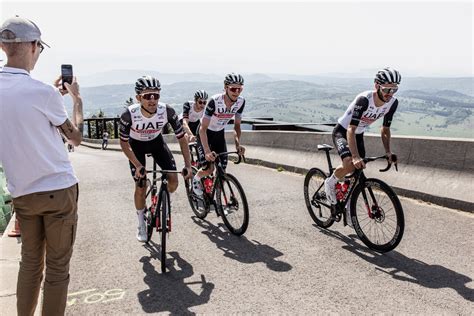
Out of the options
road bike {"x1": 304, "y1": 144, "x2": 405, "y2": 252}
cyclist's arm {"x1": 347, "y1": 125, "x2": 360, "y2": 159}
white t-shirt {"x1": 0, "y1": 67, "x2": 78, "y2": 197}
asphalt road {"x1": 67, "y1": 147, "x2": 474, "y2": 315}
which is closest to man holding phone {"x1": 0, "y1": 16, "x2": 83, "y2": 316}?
white t-shirt {"x1": 0, "y1": 67, "x2": 78, "y2": 197}

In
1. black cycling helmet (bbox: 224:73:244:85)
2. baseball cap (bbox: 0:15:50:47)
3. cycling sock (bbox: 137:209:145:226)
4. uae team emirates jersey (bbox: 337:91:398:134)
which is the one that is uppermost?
baseball cap (bbox: 0:15:50:47)

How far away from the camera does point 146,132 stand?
6027mm

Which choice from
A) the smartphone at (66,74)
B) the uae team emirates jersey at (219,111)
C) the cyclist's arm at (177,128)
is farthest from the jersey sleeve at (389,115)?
the smartphone at (66,74)

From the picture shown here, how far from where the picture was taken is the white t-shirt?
281 centimetres

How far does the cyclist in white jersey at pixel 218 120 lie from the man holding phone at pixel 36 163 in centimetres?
365

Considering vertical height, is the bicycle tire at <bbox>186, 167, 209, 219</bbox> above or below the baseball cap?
below

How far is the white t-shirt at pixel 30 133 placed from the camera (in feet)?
9.23

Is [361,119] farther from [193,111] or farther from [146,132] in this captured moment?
[193,111]

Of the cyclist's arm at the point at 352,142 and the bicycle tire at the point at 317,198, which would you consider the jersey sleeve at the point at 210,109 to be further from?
the cyclist's arm at the point at 352,142

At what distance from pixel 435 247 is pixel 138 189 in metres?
4.31

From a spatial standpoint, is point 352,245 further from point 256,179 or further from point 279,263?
point 256,179

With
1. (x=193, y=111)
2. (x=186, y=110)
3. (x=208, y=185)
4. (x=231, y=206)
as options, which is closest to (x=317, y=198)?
(x=231, y=206)

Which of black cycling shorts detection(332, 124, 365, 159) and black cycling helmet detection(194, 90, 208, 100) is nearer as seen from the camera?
black cycling shorts detection(332, 124, 365, 159)

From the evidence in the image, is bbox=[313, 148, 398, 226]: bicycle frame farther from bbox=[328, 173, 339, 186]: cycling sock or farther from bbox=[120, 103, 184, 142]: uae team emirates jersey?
bbox=[120, 103, 184, 142]: uae team emirates jersey
